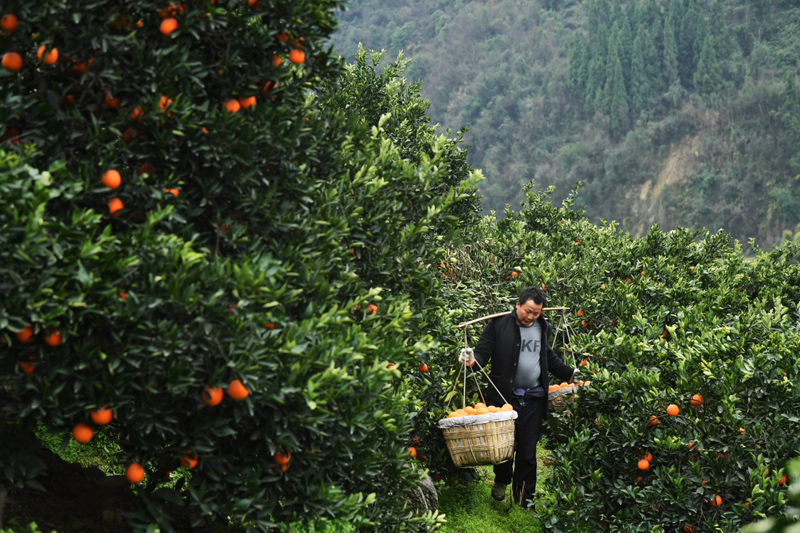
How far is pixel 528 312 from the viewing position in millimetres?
7262

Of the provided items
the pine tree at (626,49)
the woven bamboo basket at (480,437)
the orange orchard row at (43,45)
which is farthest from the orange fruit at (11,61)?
the pine tree at (626,49)

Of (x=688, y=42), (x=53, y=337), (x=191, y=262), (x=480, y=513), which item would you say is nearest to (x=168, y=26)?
(x=191, y=262)

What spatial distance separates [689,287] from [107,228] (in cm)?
838

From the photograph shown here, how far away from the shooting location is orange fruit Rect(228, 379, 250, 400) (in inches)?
135

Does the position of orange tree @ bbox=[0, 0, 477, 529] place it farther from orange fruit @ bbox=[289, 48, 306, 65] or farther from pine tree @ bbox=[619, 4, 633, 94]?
pine tree @ bbox=[619, 4, 633, 94]

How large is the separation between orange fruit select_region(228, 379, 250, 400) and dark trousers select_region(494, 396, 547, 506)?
14.2ft

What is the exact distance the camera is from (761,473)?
19.4 feet

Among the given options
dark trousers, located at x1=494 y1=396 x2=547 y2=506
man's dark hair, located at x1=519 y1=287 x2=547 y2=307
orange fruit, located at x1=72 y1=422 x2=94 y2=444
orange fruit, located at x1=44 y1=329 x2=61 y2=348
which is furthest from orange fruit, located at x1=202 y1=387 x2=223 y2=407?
dark trousers, located at x1=494 y1=396 x2=547 y2=506

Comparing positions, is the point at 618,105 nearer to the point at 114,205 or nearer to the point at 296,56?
the point at 296,56

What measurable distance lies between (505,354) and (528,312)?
1.44 ft

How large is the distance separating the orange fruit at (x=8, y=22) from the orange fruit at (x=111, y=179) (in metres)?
0.69

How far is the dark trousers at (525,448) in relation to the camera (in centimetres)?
744

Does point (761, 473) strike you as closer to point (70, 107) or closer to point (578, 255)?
point (70, 107)

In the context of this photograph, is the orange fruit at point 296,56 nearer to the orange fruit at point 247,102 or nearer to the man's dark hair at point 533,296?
the orange fruit at point 247,102
